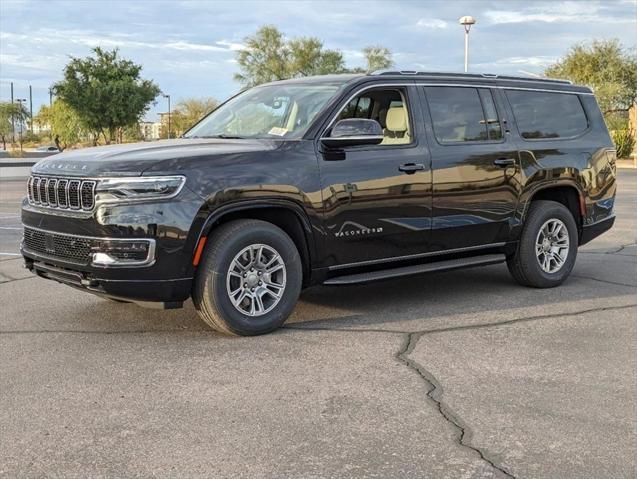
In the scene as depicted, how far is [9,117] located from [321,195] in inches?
3688

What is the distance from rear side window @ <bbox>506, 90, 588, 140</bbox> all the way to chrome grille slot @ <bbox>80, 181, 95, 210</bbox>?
4.00 metres

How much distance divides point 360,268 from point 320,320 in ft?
1.73

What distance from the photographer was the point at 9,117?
3588 inches

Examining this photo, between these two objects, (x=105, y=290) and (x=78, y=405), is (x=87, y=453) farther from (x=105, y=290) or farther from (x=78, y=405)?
(x=105, y=290)

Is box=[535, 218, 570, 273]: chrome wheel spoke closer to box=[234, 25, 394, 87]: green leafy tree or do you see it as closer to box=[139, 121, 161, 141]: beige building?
box=[139, 121, 161, 141]: beige building

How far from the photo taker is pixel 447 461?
11.6 ft

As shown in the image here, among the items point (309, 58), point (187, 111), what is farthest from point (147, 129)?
point (309, 58)

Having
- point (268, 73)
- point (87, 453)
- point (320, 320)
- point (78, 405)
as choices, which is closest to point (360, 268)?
point (320, 320)

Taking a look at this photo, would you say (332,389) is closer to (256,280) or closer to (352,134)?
(256,280)

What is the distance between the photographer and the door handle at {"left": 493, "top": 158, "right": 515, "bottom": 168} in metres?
6.95

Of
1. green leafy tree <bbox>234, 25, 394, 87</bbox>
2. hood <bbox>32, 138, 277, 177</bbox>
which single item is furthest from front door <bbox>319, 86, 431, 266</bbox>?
green leafy tree <bbox>234, 25, 394, 87</bbox>

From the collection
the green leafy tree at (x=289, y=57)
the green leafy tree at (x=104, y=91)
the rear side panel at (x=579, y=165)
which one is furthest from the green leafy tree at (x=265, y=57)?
the rear side panel at (x=579, y=165)

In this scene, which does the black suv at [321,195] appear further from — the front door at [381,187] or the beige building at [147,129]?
the beige building at [147,129]

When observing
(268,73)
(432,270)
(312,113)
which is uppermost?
(268,73)
